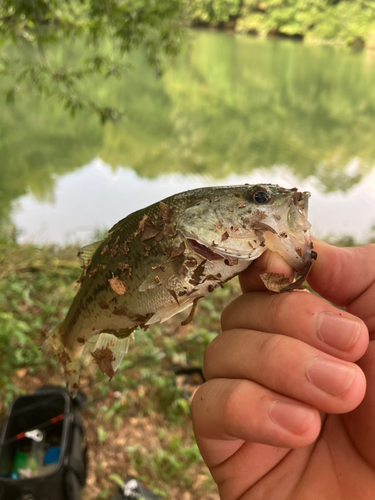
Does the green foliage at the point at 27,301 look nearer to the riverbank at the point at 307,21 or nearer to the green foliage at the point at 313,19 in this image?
the riverbank at the point at 307,21

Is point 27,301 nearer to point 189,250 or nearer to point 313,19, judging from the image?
point 189,250

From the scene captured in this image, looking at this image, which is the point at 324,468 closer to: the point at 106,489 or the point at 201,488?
the point at 201,488

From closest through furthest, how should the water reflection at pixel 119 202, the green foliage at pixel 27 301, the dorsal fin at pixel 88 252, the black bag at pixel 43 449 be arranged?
the dorsal fin at pixel 88 252, the black bag at pixel 43 449, the green foliage at pixel 27 301, the water reflection at pixel 119 202

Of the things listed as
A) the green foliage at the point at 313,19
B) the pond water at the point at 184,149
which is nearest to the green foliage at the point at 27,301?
the pond water at the point at 184,149

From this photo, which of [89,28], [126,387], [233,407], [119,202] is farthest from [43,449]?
[119,202]

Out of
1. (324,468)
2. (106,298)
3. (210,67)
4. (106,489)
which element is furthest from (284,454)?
(210,67)

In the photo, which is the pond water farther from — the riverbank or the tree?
the riverbank

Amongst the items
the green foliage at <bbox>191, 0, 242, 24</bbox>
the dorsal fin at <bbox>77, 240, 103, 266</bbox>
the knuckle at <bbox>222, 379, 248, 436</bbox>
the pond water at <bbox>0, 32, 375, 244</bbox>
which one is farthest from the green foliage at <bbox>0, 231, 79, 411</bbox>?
the green foliage at <bbox>191, 0, 242, 24</bbox>
